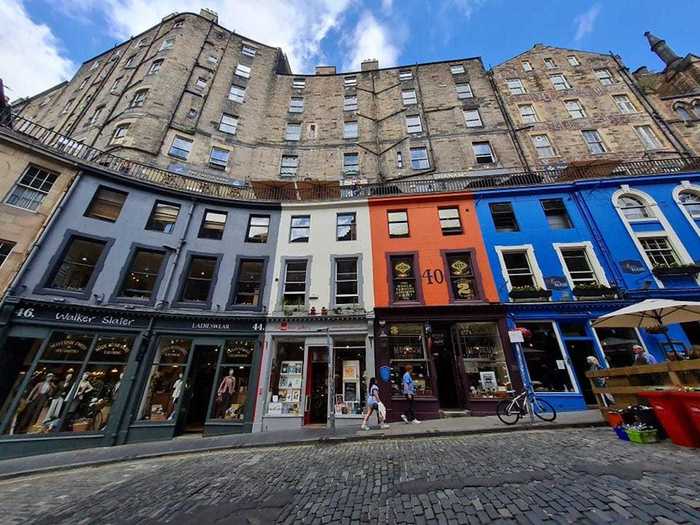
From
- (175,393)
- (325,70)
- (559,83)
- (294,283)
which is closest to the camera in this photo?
(175,393)

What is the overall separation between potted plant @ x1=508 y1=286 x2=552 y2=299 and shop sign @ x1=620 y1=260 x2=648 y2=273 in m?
3.85

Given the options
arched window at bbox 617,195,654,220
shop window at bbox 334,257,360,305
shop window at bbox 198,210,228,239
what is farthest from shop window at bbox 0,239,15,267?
arched window at bbox 617,195,654,220

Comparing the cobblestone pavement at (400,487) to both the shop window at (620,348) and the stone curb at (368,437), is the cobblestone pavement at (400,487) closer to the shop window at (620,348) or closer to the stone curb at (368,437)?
the stone curb at (368,437)

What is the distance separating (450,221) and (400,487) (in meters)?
12.8

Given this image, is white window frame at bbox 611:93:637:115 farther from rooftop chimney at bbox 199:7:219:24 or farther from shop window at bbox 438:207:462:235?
rooftop chimney at bbox 199:7:219:24

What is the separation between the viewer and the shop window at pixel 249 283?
1309 centimetres

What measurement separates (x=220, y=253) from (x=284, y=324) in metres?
5.05

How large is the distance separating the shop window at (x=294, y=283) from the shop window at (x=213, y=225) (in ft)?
13.5

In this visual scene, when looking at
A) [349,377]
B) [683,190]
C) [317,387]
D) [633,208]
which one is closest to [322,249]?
[349,377]

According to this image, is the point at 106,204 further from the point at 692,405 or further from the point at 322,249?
the point at 692,405

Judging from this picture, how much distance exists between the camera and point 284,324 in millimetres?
12469

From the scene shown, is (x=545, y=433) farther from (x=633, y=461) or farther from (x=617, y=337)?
(x=617, y=337)

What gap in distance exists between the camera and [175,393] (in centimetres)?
1081

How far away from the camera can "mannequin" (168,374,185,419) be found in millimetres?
10595
